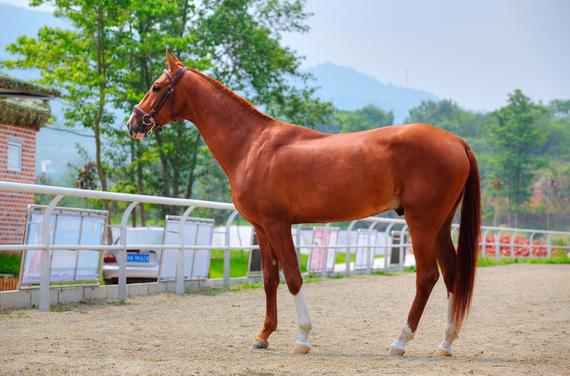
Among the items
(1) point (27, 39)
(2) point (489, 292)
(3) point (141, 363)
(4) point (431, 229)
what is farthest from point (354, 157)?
(1) point (27, 39)

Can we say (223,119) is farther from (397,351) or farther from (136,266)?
(136,266)

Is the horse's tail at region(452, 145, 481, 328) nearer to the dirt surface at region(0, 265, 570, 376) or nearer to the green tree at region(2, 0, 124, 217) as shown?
the dirt surface at region(0, 265, 570, 376)

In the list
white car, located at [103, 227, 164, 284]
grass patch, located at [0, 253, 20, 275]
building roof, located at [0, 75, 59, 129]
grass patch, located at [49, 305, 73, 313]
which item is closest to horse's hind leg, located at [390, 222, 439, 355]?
grass patch, located at [49, 305, 73, 313]

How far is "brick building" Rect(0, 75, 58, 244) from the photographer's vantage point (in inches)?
752

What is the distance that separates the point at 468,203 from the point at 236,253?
2766 cm

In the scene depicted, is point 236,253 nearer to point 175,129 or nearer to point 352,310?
point 175,129

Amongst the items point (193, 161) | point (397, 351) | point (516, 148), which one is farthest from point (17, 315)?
point (516, 148)

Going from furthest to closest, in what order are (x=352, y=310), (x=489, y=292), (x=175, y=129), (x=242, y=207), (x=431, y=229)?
(x=175, y=129) → (x=489, y=292) → (x=352, y=310) → (x=242, y=207) → (x=431, y=229)

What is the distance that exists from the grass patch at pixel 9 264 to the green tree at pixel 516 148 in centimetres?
7686

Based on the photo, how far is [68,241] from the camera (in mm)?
9008

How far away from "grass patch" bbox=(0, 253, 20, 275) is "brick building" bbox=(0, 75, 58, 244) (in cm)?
223

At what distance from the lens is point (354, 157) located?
6.49 m

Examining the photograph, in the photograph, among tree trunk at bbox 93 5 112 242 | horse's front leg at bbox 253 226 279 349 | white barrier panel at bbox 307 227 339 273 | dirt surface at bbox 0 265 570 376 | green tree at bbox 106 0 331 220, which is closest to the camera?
dirt surface at bbox 0 265 570 376

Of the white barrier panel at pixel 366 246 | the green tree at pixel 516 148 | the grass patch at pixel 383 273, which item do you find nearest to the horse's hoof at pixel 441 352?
the white barrier panel at pixel 366 246
